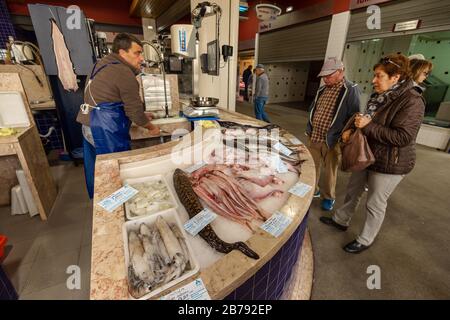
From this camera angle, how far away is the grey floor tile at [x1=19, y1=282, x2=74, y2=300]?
5.49 feet

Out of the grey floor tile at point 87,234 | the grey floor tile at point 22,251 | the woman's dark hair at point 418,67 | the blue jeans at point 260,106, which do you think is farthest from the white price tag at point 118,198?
the blue jeans at point 260,106

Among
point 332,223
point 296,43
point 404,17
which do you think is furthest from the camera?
point 296,43

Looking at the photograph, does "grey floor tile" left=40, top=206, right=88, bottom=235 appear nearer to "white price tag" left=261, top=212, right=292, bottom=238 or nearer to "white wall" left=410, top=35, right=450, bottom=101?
"white price tag" left=261, top=212, right=292, bottom=238

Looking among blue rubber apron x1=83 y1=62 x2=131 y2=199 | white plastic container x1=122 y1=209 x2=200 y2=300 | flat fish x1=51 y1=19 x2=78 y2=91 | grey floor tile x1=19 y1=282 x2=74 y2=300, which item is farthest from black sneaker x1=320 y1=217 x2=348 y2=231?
flat fish x1=51 y1=19 x2=78 y2=91

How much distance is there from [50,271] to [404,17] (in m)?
7.69

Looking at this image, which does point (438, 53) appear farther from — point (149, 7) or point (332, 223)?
point (149, 7)

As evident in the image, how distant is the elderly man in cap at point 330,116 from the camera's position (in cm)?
231

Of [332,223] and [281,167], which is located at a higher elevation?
[281,167]

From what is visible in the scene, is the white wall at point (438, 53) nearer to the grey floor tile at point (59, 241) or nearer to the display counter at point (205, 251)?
the display counter at point (205, 251)

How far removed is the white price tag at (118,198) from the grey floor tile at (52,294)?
1258 millimetres

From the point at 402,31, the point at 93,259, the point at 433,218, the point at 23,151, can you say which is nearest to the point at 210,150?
the point at 93,259

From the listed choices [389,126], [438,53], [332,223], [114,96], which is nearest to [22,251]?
[114,96]

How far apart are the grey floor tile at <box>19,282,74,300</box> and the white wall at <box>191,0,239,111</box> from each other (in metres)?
3.52

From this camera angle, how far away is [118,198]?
1.13 metres
